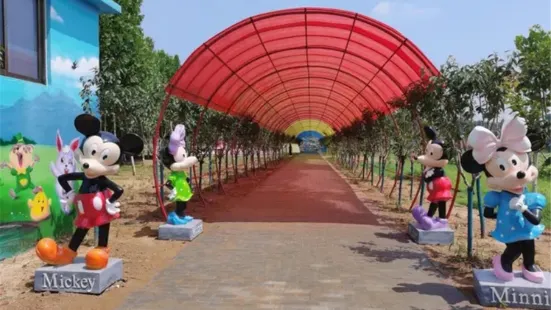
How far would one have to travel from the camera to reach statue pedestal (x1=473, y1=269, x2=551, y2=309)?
178 inches

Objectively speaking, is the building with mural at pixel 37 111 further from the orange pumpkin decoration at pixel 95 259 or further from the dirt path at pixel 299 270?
the dirt path at pixel 299 270

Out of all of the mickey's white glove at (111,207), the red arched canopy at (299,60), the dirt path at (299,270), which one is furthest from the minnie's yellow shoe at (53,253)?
the red arched canopy at (299,60)

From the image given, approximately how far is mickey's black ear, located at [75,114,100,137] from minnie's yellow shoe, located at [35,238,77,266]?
126cm

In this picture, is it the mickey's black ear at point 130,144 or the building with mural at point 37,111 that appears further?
the building with mural at point 37,111

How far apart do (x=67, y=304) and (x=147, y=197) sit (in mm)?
8163

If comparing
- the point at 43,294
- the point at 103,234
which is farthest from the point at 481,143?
the point at 43,294

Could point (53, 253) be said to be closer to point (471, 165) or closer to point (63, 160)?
point (63, 160)

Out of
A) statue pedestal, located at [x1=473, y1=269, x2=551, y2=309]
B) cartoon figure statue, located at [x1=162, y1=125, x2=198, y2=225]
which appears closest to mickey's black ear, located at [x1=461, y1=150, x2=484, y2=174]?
statue pedestal, located at [x1=473, y1=269, x2=551, y2=309]

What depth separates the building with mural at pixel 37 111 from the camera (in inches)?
246

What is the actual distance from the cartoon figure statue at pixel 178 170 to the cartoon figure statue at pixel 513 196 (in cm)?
456

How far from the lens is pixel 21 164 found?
256 inches

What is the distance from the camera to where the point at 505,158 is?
15.3 feet

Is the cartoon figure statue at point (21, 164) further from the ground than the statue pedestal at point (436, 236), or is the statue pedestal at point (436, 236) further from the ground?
the cartoon figure statue at point (21, 164)

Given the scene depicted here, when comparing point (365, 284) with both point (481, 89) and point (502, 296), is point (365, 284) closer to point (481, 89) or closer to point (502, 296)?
point (502, 296)
